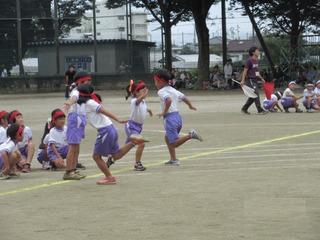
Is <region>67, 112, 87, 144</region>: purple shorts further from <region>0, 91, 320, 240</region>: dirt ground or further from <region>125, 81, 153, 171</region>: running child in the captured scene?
<region>125, 81, 153, 171</region>: running child

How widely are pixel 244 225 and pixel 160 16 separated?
38.0 meters

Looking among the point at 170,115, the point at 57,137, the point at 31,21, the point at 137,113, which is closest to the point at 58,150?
the point at 57,137

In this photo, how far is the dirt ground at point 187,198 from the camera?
617 centimetres

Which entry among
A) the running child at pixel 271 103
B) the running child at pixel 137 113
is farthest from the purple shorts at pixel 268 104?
the running child at pixel 137 113

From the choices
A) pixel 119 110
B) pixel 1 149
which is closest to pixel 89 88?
pixel 1 149

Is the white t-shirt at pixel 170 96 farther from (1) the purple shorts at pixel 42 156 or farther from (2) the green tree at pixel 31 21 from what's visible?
(2) the green tree at pixel 31 21

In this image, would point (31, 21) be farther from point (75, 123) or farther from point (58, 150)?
point (75, 123)

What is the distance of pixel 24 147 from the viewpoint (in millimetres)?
10797

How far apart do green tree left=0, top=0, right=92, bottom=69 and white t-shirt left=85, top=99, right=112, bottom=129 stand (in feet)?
92.3

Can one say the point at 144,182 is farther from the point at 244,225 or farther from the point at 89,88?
the point at 244,225

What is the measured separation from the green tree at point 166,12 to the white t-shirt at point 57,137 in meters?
28.8

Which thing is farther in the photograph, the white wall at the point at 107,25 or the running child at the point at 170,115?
the white wall at the point at 107,25

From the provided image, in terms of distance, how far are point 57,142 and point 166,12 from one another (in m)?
30.9

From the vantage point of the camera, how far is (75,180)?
9.13 m
